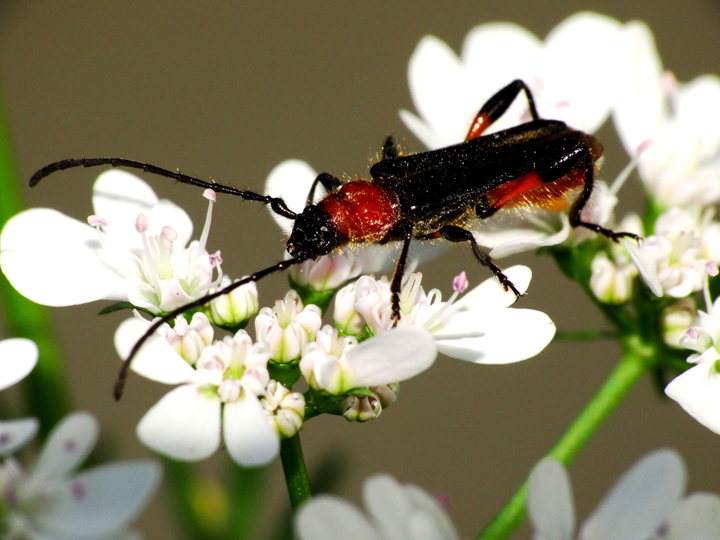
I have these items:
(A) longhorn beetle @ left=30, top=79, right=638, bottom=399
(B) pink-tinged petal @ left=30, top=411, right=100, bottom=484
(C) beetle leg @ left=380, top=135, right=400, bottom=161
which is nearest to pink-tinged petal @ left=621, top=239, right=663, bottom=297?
(A) longhorn beetle @ left=30, top=79, right=638, bottom=399

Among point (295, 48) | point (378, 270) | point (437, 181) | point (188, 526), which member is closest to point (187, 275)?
point (378, 270)

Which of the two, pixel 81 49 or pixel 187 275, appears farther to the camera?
pixel 81 49

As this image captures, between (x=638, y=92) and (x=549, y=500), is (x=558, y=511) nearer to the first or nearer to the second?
(x=549, y=500)

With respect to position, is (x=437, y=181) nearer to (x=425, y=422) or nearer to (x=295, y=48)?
(x=425, y=422)

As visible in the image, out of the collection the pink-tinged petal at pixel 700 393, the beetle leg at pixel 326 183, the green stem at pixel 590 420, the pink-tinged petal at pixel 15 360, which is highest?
the pink-tinged petal at pixel 15 360

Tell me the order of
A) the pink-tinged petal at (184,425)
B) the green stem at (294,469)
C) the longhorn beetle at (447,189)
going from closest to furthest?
the pink-tinged petal at (184,425) < the green stem at (294,469) < the longhorn beetle at (447,189)

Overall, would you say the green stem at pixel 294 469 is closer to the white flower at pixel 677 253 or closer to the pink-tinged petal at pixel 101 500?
the pink-tinged petal at pixel 101 500

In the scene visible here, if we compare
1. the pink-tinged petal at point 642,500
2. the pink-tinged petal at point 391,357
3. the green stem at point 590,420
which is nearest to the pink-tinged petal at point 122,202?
the pink-tinged petal at point 391,357

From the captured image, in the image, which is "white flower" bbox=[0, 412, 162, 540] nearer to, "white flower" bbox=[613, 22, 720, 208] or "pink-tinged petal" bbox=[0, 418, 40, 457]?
"pink-tinged petal" bbox=[0, 418, 40, 457]
